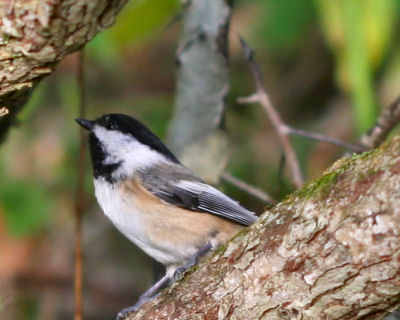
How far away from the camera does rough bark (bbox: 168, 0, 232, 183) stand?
338cm

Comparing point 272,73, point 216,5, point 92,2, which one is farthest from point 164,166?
point 272,73

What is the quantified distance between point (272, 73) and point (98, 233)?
1968 millimetres

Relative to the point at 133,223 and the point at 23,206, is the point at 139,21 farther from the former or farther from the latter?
the point at 133,223

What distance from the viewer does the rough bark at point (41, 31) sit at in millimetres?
1653

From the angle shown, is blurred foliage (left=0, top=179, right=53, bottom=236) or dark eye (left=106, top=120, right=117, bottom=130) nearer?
dark eye (left=106, top=120, right=117, bottom=130)

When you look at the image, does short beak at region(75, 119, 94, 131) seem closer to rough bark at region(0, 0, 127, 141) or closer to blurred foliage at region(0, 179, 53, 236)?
rough bark at region(0, 0, 127, 141)

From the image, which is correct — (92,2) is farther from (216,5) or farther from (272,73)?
(272,73)

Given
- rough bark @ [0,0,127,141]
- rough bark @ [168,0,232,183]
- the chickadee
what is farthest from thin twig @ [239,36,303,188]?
rough bark @ [0,0,127,141]

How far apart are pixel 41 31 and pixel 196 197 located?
1.18 metres

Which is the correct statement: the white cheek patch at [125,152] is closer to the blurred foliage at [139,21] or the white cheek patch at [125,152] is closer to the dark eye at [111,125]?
the dark eye at [111,125]

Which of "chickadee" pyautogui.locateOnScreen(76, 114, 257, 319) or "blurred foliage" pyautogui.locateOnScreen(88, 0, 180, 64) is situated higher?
"blurred foliage" pyautogui.locateOnScreen(88, 0, 180, 64)

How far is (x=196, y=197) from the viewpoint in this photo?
107 inches

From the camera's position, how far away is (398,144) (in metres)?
1.43

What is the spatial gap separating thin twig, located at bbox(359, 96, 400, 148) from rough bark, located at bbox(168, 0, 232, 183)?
2.39 feet
